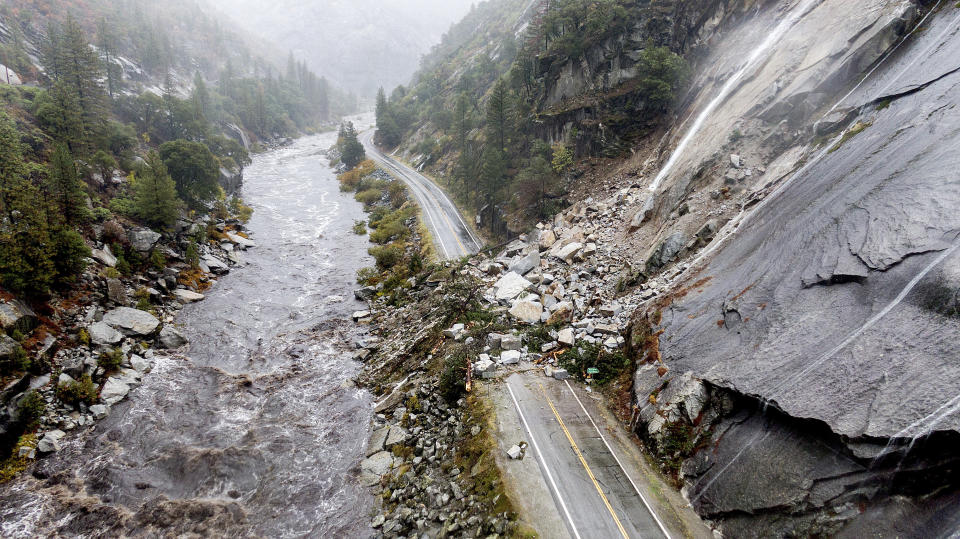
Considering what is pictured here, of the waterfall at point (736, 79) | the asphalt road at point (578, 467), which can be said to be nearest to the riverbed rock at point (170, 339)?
the asphalt road at point (578, 467)

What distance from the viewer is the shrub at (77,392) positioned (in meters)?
20.1

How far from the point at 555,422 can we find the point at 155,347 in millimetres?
25421

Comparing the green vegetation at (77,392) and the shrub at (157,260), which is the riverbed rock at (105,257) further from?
the green vegetation at (77,392)

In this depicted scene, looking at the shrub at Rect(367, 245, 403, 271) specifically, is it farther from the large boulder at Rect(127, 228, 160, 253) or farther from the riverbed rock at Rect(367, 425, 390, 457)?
the riverbed rock at Rect(367, 425, 390, 457)

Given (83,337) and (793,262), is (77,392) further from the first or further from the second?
(793,262)

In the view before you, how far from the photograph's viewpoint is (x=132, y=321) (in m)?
26.2

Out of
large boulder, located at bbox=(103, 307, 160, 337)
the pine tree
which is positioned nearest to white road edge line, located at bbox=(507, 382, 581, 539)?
large boulder, located at bbox=(103, 307, 160, 337)

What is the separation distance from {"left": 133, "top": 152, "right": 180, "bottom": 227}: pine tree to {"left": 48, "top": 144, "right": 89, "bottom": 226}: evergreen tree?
576cm

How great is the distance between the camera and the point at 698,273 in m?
21.7

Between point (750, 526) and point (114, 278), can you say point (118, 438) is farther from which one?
point (750, 526)

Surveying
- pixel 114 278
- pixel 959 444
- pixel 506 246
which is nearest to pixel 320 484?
→ pixel 959 444

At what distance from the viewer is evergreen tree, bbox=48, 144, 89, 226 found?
92.6 feet

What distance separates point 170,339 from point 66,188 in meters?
13.7

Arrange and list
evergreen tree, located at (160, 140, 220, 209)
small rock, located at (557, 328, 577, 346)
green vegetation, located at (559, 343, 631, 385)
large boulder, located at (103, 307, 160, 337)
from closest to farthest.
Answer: green vegetation, located at (559, 343, 631, 385)
small rock, located at (557, 328, 577, 346)
large boulder, located at (103, 307, 160, 337)
evergreen tree, located at (160, 140, 220, 209)
